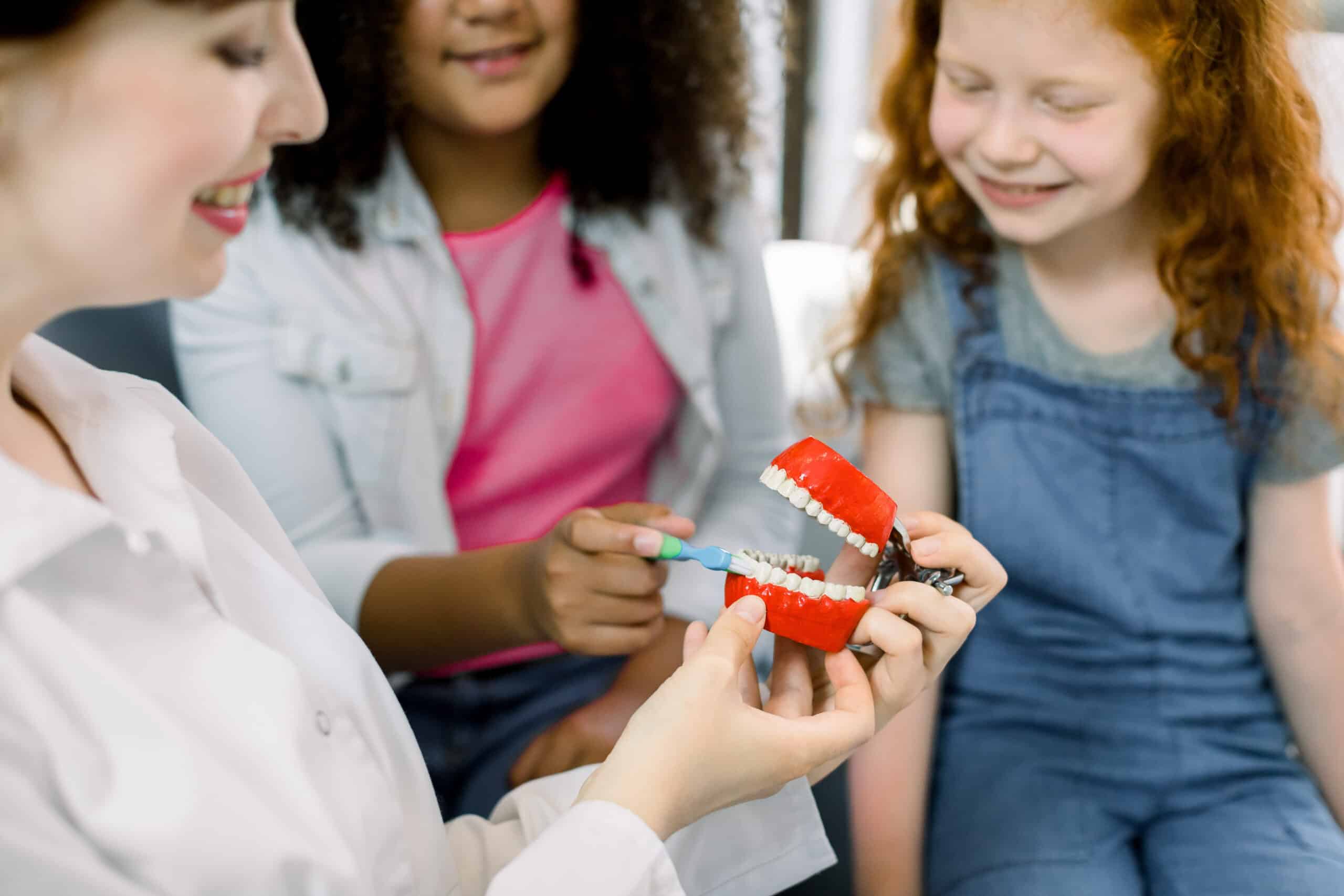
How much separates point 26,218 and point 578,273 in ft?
2.25

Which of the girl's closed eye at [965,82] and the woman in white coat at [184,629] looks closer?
the woman in white coat at [184,629]

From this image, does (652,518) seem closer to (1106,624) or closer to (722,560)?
(722,560)

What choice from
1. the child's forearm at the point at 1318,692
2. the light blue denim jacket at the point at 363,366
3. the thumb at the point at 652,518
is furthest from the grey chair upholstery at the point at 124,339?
the child's forearm at the point at 1318,692

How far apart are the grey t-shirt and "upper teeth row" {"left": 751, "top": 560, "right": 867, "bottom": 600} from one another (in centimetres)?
37

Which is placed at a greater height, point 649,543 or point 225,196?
point 225,196

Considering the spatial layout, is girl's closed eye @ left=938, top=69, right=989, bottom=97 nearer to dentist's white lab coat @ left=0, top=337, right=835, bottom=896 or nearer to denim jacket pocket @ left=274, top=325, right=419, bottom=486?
denim jacket pocket @ left=274, top=325, right=419, bottom=486

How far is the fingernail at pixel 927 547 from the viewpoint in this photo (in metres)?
0.75

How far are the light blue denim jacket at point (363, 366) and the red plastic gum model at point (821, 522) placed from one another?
38 cm

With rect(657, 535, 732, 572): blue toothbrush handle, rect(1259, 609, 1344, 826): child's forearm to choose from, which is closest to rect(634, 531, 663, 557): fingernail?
rect(657, 535, 732, 572): blue toothbrush handle

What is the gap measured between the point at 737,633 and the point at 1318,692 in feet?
2.12

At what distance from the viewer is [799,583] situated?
0.71 metres

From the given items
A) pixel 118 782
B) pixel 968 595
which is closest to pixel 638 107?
pixel 968 595

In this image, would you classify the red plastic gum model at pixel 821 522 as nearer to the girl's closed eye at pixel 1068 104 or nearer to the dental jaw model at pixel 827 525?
the dental jaw model at pixel 827 525

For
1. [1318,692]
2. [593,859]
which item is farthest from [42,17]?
[1318,692]
